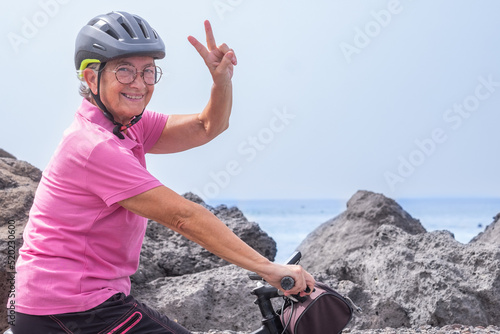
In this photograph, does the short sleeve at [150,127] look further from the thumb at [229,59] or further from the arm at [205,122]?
the thumb at [229,59]

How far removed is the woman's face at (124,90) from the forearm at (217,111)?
634 mm

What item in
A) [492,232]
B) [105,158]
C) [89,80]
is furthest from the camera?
[492,232]

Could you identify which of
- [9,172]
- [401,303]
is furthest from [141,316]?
[9,172]

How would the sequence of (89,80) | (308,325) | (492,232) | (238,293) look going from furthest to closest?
(492,232) → (238,293) → (89,80) → (308,325)

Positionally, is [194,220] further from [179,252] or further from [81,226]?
[179,252]

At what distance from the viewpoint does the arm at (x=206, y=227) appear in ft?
7.63

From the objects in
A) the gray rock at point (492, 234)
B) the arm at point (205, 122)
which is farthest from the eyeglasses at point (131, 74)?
the gray rock at point (492, 234)

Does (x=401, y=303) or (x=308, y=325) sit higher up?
(x=308, y=325)

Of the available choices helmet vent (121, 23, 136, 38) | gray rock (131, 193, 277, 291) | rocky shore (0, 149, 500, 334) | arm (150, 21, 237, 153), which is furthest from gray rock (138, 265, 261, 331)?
helmet vent (121, 23, 136, 38)

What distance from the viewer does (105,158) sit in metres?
2.36

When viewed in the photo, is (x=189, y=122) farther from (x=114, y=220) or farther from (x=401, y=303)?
(x=401, y=303)

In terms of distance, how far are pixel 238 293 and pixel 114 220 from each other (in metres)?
2.54

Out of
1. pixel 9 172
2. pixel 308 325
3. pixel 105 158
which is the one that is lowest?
pixel 9 172

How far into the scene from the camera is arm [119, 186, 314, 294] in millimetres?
2326
